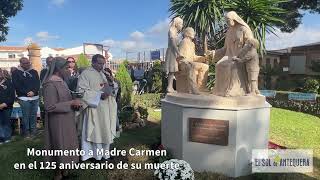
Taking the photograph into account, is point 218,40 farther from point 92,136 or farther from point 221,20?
point 92,136

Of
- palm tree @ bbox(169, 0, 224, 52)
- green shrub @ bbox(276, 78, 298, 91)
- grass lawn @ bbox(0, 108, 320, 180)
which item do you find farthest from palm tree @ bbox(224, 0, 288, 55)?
green shrub @ bbox(276, 78, 298, 91)

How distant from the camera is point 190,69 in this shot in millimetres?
6754

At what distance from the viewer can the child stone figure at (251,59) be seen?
246 inches

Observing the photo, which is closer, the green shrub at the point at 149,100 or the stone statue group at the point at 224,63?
the stone statue group at the point at 224,63

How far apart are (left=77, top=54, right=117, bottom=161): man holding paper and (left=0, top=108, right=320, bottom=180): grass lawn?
0.49m

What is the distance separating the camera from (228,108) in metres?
5.96

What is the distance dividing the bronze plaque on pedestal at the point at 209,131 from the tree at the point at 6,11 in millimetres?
16735

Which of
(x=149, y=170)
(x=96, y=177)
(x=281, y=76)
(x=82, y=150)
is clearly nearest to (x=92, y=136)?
(x=82, y=150)

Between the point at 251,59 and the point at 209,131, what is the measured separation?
1.42 meters

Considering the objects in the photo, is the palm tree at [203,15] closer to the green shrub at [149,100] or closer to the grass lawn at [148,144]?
the green shrub at [149,100]

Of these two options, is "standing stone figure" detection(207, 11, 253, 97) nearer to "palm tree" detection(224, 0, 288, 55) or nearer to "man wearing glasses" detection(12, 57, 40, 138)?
"man wearing glasses" detection(12, 57, 40, 138)

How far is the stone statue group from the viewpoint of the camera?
6332 millimetres

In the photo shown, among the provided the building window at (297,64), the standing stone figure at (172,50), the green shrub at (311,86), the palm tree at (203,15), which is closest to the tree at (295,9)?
Answer: the green shrub at (311,86)

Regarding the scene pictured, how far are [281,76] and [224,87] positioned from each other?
20886 mm
